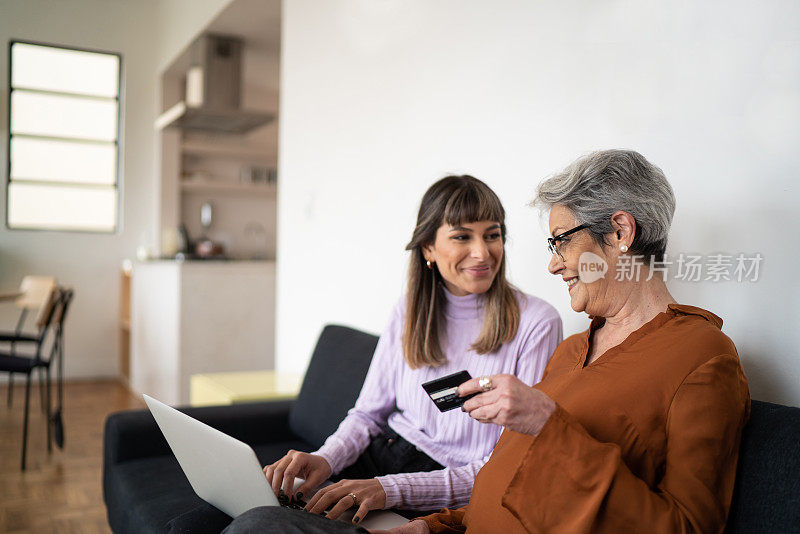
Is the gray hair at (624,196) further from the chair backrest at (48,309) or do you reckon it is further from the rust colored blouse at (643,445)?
the chair backrest at (48,309)

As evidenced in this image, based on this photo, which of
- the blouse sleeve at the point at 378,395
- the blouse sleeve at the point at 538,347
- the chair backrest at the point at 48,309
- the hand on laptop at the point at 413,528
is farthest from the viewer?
the chair backrest at the point at 48,309

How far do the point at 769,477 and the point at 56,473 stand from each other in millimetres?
3420

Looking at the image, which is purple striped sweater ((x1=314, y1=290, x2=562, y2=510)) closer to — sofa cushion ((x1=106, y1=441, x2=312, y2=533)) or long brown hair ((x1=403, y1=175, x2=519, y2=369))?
long brown hair ((x1=403, y1=175, x2=519, y2=369))

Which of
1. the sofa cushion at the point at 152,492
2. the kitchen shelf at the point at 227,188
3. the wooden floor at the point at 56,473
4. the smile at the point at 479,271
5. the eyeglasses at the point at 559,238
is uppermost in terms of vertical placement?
the kitchen shelf at the point at 227,188

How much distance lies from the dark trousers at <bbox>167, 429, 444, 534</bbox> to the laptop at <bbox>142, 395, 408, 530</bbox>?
4cm

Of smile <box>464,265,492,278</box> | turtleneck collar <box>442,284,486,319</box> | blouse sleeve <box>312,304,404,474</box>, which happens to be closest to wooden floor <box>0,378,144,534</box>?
blouse sleeve <box>312,304,404,474</box>

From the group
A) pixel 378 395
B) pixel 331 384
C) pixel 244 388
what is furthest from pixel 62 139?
pixel 378 395

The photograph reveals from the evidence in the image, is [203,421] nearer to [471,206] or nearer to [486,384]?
[471,206]

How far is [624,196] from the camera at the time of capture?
47.8 inches

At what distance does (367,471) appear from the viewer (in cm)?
185

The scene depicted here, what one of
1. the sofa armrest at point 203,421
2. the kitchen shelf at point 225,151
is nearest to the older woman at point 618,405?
the sofa armrest at point 203,421

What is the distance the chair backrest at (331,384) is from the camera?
7.27 feet

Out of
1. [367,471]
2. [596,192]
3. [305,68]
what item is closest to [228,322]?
[305,68]

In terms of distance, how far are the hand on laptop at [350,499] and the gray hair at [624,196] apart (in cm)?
72
